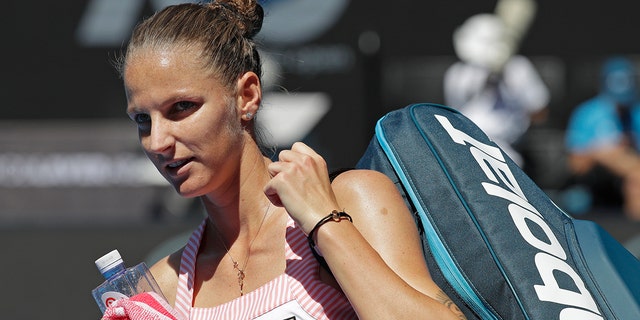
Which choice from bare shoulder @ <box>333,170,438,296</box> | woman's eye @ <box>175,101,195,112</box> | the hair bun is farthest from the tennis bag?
woman's eye @ <box>175,101,195,112</box>

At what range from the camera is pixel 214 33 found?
6.97 ft

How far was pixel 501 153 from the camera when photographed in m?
2.37

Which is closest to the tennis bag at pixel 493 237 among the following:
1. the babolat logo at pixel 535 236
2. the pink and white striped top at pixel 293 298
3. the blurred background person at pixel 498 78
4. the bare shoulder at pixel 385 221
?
the babolat logo at pixel 535 236

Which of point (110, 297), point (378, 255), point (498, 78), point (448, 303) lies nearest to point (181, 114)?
point (110, 297)

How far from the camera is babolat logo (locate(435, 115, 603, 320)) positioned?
1.98 m

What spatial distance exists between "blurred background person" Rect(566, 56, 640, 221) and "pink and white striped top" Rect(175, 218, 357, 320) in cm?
384

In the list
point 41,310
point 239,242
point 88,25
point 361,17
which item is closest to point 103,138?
point 88,25

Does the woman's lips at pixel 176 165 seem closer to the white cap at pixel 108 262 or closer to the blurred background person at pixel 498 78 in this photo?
the white cap at pixel 108 262

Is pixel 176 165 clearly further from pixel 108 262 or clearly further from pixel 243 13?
pixel 243 13

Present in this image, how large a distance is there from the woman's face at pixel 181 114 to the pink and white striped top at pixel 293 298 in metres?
0.23

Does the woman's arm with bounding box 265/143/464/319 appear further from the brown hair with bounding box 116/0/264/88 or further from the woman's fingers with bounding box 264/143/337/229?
the brown hair with bounding box 116/0/264/88

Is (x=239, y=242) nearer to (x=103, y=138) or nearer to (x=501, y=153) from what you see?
(x=501, y=153)

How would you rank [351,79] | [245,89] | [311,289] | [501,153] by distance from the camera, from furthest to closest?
[351,79], [501,153], [245,89], [311,289]

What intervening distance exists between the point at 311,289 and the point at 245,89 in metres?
0.45
